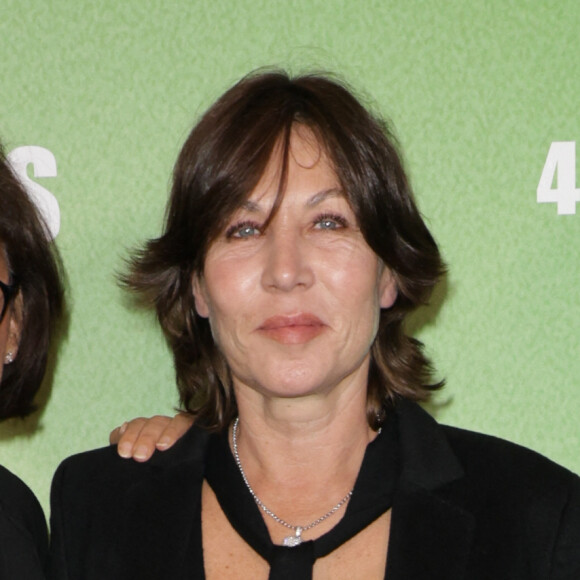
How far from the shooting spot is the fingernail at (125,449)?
1.92 m

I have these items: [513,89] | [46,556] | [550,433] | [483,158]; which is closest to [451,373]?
[550,433]

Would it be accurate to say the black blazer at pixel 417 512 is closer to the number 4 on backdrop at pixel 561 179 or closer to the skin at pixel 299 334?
the skin at pixel 299 334

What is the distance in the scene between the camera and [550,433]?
2.29 metres

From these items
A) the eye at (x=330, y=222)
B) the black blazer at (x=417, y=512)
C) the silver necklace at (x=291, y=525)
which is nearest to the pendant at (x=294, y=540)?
the silver necklace at (x=291, y=525)

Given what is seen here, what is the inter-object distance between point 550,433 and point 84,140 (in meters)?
1.21

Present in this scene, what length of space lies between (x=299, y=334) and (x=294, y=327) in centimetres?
1

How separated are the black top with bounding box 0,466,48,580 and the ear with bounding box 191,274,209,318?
0.48 metres

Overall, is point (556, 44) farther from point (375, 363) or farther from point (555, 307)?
point (375, 363)

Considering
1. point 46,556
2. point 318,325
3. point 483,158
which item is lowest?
point 46,556

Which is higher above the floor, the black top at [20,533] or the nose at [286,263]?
the nose at [286,263]

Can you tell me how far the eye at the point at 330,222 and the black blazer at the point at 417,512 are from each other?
377 millimetres

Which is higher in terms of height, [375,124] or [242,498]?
[375,124]

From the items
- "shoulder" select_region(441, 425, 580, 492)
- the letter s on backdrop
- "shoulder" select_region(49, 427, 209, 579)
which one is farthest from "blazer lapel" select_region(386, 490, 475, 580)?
the letter s on backdrop

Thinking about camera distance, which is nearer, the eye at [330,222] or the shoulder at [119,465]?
the eye at [330,222]
